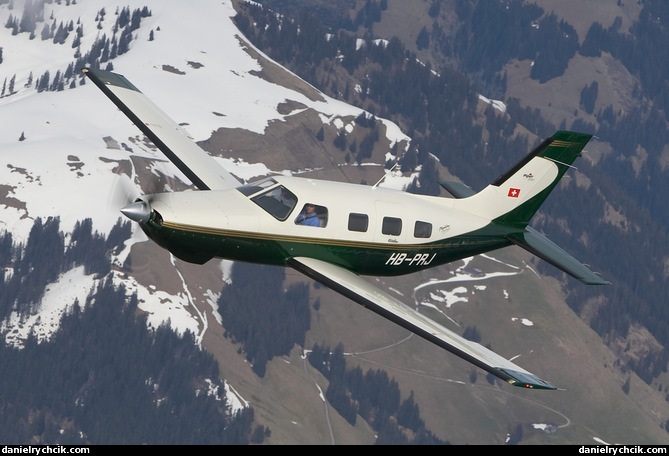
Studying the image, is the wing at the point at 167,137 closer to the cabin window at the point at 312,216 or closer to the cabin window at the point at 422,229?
the cabin window at the point at 312,216

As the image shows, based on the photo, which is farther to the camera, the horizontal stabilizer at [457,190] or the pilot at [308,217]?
the horizontal stabilizer at [457,190]

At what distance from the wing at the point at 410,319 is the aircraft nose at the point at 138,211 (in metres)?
6.35

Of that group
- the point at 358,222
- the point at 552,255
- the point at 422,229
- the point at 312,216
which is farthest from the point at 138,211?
the point at 552,255

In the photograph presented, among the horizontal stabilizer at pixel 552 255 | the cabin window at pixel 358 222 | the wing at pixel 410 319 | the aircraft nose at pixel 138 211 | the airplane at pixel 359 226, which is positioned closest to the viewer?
the wing at pixel 410 319

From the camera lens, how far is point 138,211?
5303cm

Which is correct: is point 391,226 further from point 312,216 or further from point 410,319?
point 410,319

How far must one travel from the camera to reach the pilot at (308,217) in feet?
183

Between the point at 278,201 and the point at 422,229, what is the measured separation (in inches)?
260

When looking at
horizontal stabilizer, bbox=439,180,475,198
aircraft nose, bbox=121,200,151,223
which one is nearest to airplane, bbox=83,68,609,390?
aircraft nose, bbox=121,200,151,223

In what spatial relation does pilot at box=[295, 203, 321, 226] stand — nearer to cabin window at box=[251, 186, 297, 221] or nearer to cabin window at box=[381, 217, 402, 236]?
cabin window at box=[251, 186, 297, 221]

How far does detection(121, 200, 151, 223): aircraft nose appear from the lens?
173 ft

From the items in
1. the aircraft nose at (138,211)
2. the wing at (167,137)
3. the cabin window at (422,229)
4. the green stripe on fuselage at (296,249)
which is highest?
the cabin window at (422,229)

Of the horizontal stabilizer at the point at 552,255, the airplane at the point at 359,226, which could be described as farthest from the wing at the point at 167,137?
the horizontal stabilizer at the point at 552,255
